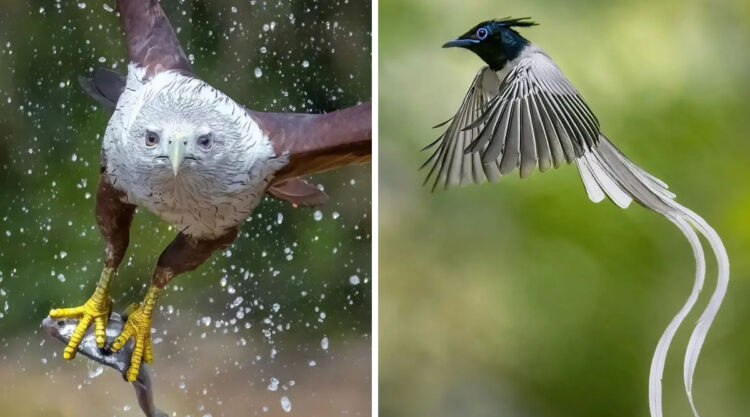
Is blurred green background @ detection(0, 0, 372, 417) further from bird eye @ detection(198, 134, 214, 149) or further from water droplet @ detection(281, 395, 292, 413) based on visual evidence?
bird eye @ detection(198, 134, 214, 149)

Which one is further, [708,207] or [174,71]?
[174,71]

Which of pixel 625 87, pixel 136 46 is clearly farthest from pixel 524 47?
pixel 136 46

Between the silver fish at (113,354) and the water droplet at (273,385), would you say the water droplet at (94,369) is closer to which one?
the silver fish at (113,354)

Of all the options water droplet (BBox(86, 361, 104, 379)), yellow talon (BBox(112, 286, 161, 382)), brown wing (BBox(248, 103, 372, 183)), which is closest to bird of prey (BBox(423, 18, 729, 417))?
brown wing (BBox(248, 103, 372, 183))

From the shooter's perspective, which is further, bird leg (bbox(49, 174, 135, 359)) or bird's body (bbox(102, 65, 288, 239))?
bird leg (bbox(49, 174, 135, 359))

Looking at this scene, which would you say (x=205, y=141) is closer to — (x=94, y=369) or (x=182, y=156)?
(x=182, y=156)

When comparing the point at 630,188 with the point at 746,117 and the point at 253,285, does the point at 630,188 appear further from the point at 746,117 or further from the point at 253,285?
the point at 253,285
